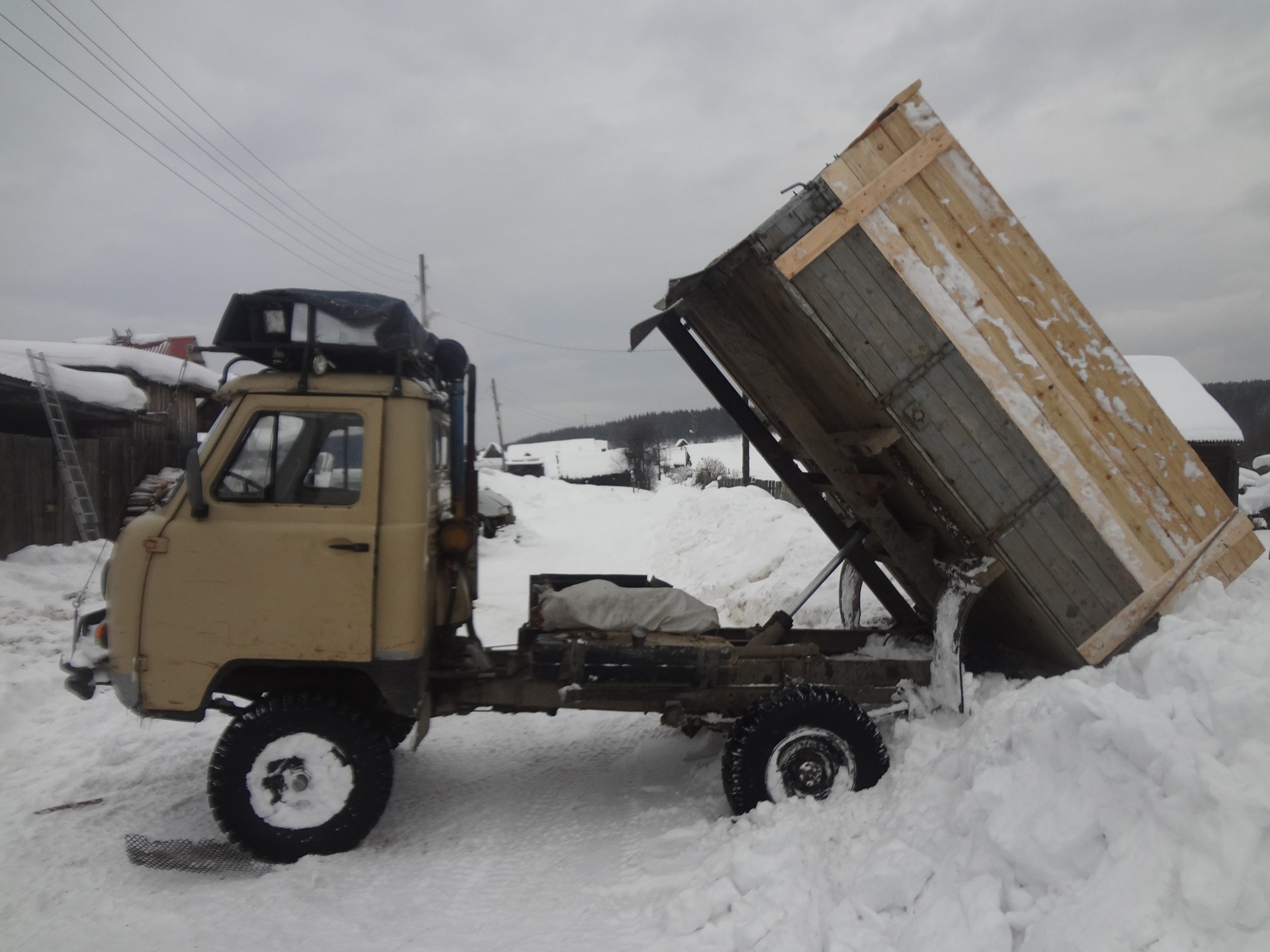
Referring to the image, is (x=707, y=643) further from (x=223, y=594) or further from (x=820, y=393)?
(x=223, y=594)

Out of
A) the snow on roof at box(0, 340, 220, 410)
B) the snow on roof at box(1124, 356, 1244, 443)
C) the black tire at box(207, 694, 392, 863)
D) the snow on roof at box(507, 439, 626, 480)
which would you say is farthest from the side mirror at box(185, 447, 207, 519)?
the snow on roof at box(507, 439, 626, 480)

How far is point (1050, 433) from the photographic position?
12.3ft

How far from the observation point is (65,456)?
12078 mm

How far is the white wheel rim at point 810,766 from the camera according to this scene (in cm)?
411

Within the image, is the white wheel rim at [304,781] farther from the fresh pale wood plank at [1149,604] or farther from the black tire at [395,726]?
the fresh pale wood plank at [1149,604]

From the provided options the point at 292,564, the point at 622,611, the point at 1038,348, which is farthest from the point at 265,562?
the point at 1038,348

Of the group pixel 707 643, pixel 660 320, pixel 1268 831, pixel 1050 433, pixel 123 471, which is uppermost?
pixel 123 471

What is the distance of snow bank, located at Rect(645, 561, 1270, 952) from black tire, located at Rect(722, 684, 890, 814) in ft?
0.39

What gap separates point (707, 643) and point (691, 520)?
480 inches

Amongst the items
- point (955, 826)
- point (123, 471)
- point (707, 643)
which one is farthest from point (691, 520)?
point (955, 826)

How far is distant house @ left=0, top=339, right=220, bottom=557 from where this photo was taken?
11.2 metres

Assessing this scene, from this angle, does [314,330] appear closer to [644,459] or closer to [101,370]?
[101,370]

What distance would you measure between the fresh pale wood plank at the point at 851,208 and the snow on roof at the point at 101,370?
1126 centimetres

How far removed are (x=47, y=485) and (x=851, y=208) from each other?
13182 millimetres
